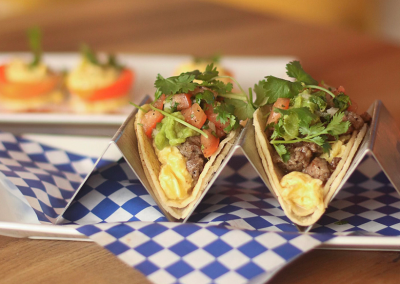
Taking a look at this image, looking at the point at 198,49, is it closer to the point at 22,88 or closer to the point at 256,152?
the point at 22,88

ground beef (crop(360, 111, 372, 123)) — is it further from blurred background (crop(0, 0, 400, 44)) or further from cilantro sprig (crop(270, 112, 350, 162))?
blurred background (crop(0, 0, 400, 44))

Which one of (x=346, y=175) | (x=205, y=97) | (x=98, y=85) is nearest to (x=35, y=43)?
(x=98, y=85)

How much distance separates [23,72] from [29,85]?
0.57 ft

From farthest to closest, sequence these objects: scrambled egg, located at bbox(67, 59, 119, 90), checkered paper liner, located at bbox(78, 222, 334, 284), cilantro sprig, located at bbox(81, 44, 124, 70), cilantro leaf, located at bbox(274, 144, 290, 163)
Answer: cilantro sprig, located at bbox(81, 44, 124, 70), scrambled egg, located at bbox(67, 59, 119, 90), cilantro leaf, located at bbox(274, 144, 290, 163), checkered paper liner, located at bbox(78, 222, 334, 284)

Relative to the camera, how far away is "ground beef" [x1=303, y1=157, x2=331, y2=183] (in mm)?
2465

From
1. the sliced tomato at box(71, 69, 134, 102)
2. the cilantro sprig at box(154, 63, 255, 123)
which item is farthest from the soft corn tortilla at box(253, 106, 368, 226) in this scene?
the sliced tomato at box(71, 69, 134, 102)

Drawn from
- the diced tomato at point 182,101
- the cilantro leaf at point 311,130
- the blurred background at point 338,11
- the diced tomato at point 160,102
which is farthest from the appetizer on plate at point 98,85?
the blurred background at point 338,11

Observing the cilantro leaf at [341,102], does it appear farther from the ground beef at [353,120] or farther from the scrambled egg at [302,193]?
the scrambled egg at [302,193]

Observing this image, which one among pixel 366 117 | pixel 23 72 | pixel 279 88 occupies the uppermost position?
pixel 279 88

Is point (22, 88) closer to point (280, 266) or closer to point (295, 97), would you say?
point (295, 97)

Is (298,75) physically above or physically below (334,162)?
above

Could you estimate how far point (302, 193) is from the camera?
7.98ft

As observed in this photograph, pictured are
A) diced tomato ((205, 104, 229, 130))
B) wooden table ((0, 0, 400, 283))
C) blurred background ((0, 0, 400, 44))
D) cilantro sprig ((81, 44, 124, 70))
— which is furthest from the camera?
blurred background ((0, 0, 400, 44))

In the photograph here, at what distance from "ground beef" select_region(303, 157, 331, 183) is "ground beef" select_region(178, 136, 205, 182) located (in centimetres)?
59
